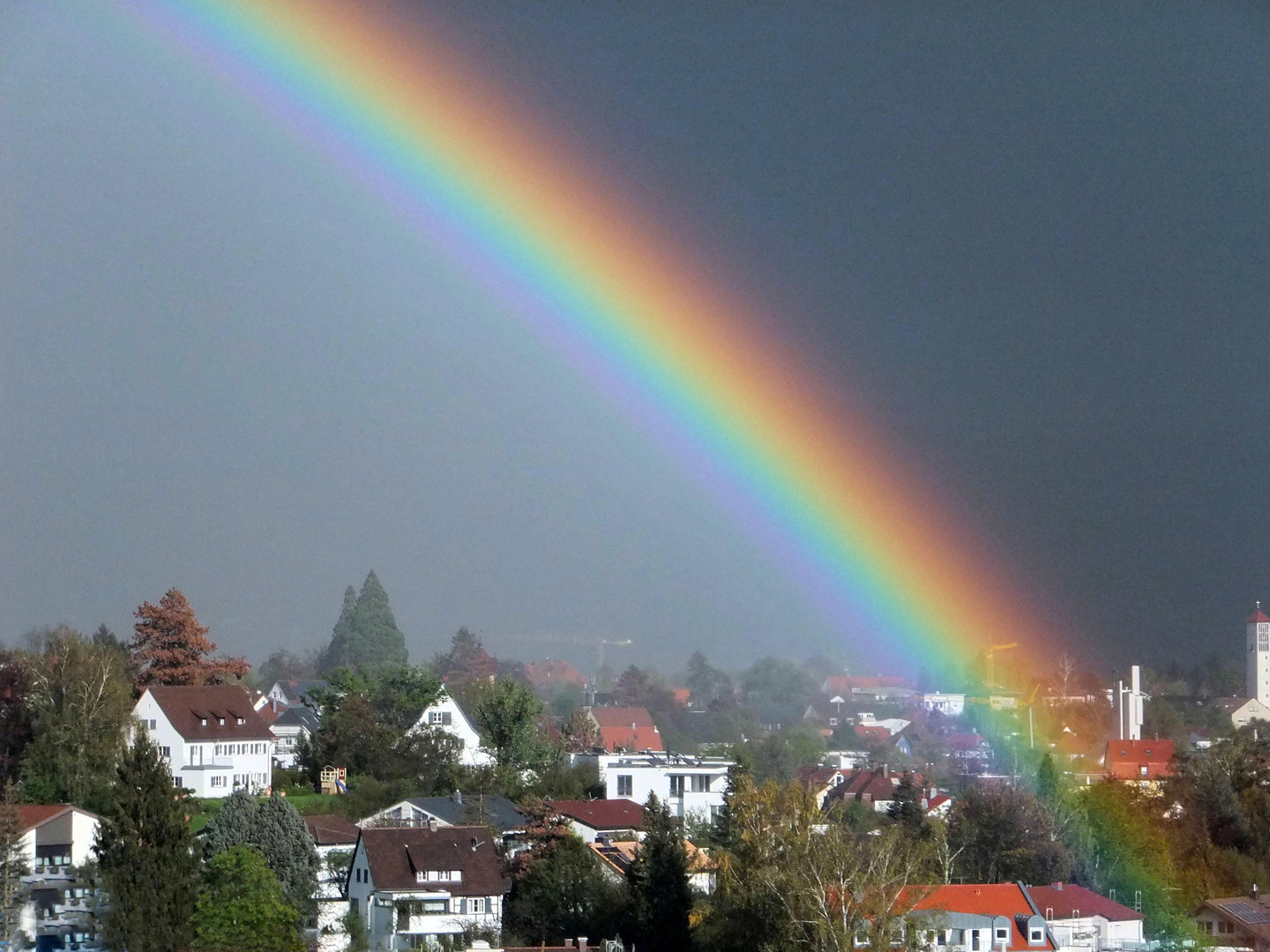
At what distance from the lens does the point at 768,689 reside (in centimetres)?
17325

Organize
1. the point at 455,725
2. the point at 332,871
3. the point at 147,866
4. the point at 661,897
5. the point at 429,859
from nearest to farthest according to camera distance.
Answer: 1. the point at 147,866
2. the point at 661,897
3. the point at 429,859
4. the point at 332,871
5. the point at 455,725

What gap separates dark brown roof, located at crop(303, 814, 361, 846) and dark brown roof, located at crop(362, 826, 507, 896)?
1.75 metres

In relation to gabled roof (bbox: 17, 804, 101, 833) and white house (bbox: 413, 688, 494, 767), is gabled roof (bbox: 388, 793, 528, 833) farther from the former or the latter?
white house (bbox: 413, 688, 494, 767)

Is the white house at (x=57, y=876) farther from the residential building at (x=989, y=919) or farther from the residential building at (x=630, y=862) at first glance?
the residential building at (x=989, y=919)

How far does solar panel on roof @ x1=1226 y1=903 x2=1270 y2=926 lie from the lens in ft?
143

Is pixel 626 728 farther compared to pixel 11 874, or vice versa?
pixel 626 728

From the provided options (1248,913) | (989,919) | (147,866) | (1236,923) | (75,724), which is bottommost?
(1236,923)

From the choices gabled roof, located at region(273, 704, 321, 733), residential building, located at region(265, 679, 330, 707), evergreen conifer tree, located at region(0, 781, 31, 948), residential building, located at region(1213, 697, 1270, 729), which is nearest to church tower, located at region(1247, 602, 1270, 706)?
residential building, located at region(1213, 697, 1270, 729)

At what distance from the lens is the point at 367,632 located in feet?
463

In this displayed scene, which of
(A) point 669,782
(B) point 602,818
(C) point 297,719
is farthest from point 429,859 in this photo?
(C) point 297,719

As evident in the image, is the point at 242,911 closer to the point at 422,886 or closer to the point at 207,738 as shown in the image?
the point at 422,886

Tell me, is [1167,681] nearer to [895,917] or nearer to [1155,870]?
[1155,870]

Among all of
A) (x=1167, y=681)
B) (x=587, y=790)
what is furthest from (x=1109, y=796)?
(x=1167, y=681)

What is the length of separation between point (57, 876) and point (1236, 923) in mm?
30041
